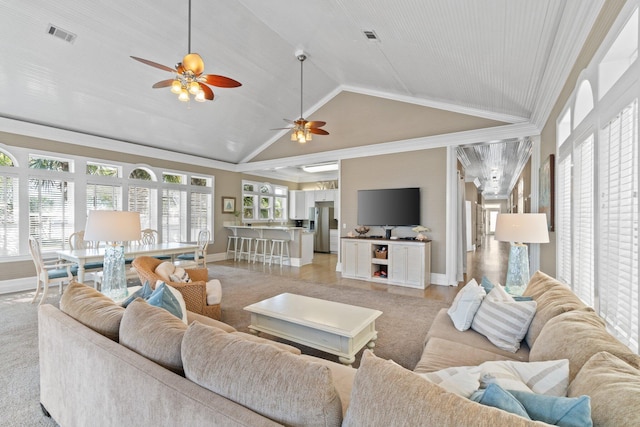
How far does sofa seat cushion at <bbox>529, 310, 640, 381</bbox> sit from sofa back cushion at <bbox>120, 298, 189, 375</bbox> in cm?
165

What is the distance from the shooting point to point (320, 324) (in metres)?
2.46

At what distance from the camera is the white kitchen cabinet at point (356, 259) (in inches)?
226

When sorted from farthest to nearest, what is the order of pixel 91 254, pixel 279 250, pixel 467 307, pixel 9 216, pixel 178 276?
1. pixel 279 250
2. pixel 9 216
3. pixel 91 254
4. pixel 178 276
5. pixel 467 307

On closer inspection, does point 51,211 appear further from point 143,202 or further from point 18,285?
point 143,202

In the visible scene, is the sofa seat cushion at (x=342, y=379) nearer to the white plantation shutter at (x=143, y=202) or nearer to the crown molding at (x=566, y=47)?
the crown molding at (x=566, y=47)

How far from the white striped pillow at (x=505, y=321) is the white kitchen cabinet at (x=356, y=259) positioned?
3592 mm

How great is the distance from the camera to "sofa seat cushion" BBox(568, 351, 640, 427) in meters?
0.76

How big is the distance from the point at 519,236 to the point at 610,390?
2185 mm

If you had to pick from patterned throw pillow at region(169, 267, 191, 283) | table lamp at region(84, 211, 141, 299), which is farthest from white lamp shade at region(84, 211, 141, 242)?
patterned throw pillow at region(169, 267, 191, 283)

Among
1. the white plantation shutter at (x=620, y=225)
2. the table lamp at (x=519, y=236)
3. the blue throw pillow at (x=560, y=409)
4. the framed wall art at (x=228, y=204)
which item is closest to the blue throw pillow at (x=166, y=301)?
the blue throw pillow at (x=560, y=409)

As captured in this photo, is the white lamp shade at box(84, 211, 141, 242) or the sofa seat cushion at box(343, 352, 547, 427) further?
the white lamp shade at box(84, 211, 141, 242)

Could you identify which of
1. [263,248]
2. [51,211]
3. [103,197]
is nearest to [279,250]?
[263,248]

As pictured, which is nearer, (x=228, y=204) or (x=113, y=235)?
(x=113, y=235)

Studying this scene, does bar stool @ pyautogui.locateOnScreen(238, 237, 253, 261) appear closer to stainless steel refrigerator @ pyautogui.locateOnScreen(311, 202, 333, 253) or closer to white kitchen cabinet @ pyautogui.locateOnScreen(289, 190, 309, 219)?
stainless steel refrigerator @ pyautogui.locateOnScreen(311, 202, 333, 253)
